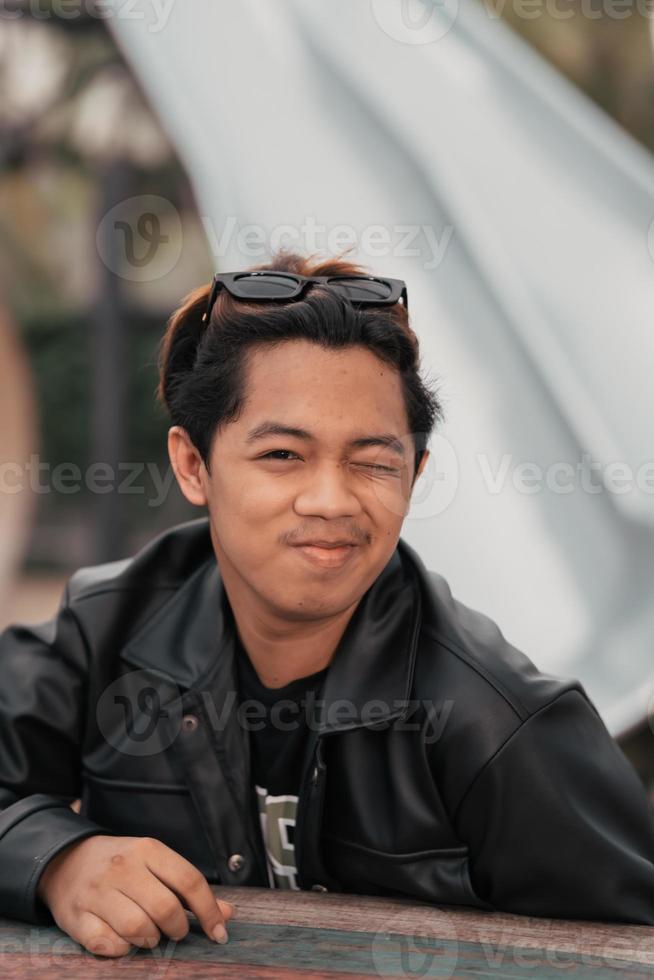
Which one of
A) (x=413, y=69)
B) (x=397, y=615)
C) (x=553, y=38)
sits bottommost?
(x=397, y=615)

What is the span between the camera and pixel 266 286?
1295 mm

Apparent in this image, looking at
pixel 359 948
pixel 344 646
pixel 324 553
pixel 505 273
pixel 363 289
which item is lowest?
pixel 359 948

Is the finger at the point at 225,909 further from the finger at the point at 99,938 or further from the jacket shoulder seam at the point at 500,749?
the jacket shoulder seam at the point at 500,749

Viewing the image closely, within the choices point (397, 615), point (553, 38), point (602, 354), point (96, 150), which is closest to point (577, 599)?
point (602, 354)

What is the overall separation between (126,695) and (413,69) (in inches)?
62.1

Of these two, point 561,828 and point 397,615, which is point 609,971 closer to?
point 561,828

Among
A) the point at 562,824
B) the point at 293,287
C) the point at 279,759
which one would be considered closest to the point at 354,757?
the point at 279,759

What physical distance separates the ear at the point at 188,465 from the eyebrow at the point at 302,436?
156 mm

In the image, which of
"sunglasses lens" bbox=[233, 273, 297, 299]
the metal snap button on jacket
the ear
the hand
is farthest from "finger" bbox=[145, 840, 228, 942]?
"sunglasses lens" bbox=[233, 273, 297, 299]

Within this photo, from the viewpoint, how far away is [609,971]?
0.99 m

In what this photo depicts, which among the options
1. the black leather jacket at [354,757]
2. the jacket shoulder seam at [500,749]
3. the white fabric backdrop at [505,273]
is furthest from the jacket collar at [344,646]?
the white fabric backdrop at [505,273]

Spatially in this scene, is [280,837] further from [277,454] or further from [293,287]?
[293,287]

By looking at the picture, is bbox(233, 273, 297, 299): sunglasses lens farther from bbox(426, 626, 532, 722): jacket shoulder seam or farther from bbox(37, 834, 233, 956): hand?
bbox(37, 834, 233, 956): hand

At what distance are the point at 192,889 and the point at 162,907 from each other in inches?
1.4
